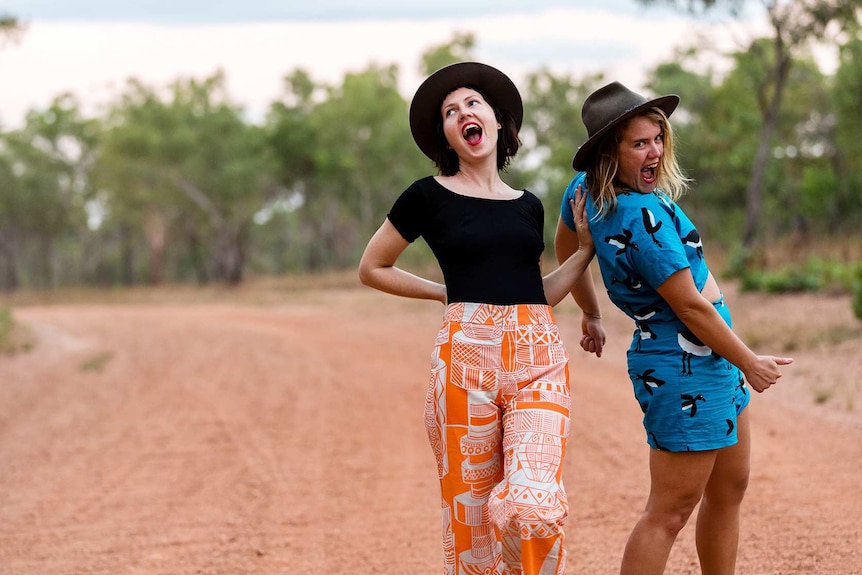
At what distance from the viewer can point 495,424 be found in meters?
→ 2.95

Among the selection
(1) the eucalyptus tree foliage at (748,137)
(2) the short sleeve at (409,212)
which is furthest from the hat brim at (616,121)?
(1) the eucalyptus tree foliage at (748,137)

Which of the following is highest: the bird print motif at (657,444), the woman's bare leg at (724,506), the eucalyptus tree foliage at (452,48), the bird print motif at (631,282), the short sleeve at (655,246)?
the eucalyptus tree foliage at (452,48)

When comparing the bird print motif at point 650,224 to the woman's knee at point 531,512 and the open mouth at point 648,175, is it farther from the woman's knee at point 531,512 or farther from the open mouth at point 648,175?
the woman's knee at point 531,512

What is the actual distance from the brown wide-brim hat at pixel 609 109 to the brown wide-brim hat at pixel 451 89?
0.93 feet

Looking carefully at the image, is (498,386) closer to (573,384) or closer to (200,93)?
(573,384)

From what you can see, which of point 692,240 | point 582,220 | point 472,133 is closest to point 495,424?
point 582,220

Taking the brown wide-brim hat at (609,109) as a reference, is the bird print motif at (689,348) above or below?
below

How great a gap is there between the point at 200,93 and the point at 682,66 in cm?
2085

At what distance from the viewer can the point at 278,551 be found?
493cm

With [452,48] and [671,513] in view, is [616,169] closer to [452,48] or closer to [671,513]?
[671,513]

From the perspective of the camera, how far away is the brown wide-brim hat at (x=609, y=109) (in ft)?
9.68

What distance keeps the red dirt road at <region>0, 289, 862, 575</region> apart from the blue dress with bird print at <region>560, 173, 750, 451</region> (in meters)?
1.60

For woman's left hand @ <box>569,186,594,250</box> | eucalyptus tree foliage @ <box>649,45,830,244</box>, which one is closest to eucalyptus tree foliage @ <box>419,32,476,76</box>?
eucalyptus tree foliage @ <box>649,45,830,244</box>

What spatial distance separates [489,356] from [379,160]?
3837 cm
